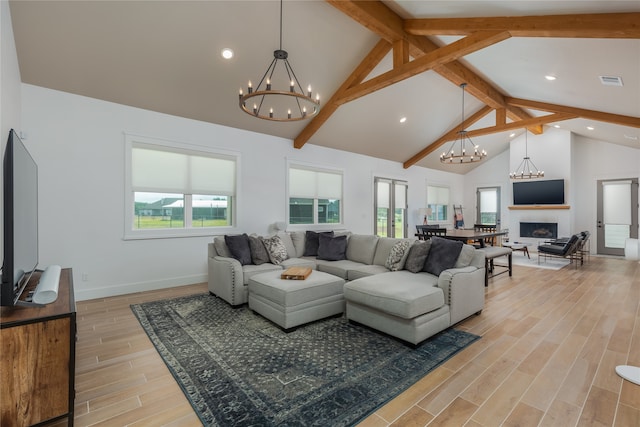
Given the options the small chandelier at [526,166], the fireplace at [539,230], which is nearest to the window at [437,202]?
the small chandelier at [526,166]

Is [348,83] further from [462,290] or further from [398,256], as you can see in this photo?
[462,290]

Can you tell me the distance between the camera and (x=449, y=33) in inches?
146

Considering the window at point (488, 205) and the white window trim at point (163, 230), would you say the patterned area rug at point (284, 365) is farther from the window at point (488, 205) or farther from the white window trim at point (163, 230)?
the window at point (488, 205)

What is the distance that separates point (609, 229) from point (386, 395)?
9.99m

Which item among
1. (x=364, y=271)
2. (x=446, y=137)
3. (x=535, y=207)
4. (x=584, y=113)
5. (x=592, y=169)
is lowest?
(x=364, y=271)

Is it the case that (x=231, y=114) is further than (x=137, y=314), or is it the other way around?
(x=231, y=114)

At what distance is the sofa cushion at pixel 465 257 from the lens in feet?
11.4

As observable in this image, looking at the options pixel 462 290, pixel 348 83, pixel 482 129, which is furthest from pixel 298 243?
pixel 482 129

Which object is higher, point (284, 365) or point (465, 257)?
point (465, 257)

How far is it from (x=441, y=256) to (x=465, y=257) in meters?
0.27

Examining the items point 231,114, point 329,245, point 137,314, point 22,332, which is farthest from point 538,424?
point 231,114

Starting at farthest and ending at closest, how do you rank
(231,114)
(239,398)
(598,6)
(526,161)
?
(526,161)
(231,114)
(598,6)
(239,398)

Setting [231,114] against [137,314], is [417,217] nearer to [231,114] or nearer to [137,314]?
[231,114]

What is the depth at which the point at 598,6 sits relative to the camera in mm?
2723
